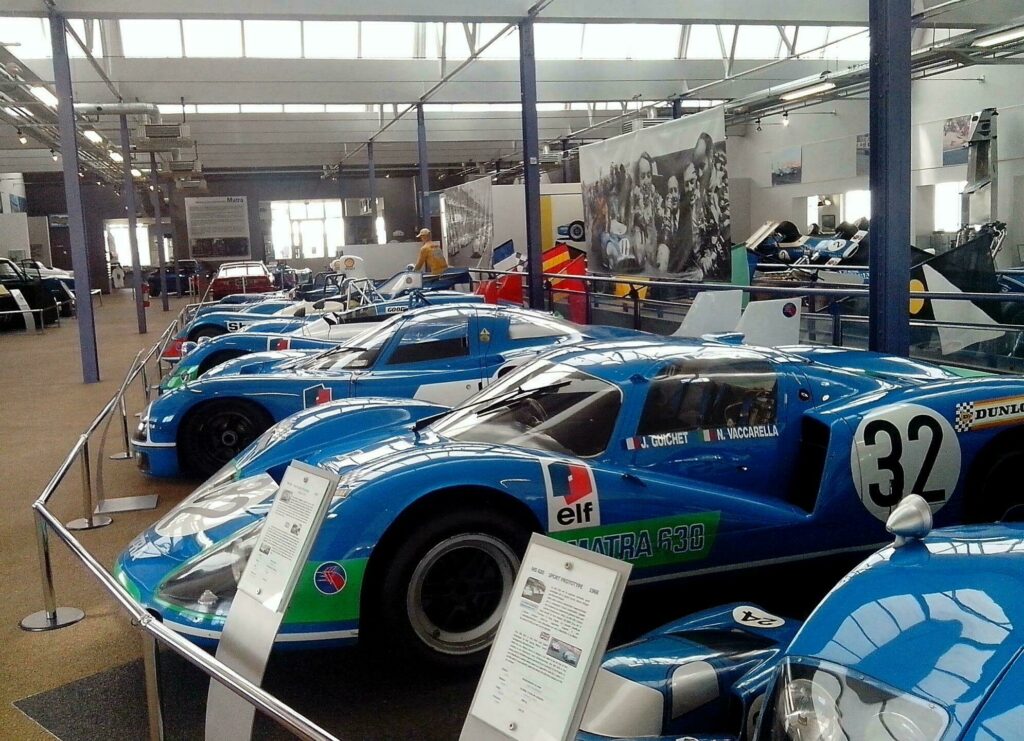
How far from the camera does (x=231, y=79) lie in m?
19.0

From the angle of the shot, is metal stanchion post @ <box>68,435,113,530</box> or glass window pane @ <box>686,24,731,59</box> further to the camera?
glass window pane @ <box>686,24,731,59</box>

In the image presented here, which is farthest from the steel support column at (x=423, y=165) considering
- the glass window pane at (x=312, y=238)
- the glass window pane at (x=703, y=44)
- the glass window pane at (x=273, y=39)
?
the glass window pane at (x=312, y=238)

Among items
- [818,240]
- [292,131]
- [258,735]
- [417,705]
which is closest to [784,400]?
[417,705]

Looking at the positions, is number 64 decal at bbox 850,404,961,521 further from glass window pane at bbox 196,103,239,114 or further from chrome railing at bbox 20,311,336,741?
glass window pane at bbox 196,103,239,114

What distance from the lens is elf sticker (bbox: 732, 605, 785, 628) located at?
113 inches

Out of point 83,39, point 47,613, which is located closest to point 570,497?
point 47,613

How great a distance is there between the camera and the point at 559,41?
2184cm

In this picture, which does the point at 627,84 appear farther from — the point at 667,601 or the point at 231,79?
the point at 667,601

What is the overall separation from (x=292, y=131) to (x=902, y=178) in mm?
23865

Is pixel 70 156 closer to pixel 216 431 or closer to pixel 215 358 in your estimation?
pixel 215 358

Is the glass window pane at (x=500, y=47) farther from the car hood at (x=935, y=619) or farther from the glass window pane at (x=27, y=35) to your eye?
the car hood at (x=935, y=619)

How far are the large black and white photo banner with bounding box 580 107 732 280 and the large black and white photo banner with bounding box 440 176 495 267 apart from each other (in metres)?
4.15

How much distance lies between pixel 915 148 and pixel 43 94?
61.1ft

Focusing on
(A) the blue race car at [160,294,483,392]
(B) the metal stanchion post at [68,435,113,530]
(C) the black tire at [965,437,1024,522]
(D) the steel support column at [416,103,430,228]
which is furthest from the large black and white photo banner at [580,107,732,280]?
(B) the metal stanchion post at [68,435,113,530]
